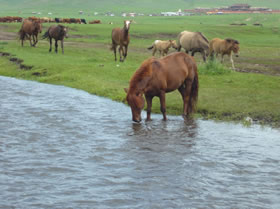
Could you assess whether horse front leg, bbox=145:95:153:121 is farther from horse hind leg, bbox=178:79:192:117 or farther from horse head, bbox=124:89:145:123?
horse hind leg, bbox=178:79:192:117

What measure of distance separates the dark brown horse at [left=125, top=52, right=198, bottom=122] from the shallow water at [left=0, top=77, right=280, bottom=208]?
22.3 inches

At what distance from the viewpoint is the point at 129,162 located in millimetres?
9031

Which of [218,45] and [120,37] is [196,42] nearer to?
[218,45]

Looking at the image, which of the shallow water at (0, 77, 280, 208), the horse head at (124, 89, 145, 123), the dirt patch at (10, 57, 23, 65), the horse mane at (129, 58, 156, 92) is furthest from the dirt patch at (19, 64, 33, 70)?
the horse head at (124, 89, 145, 123)

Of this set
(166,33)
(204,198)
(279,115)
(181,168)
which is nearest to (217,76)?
(279,115)

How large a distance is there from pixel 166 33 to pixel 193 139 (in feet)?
150

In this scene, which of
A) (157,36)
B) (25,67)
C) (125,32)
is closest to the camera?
(25,67)

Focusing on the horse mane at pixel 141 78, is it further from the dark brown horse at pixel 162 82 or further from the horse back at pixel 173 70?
the horse back at pixel 173 70

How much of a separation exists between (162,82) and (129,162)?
363 cm

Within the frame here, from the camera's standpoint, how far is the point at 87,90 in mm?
17734

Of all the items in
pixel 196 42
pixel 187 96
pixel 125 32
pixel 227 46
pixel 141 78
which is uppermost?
pixel 125 32

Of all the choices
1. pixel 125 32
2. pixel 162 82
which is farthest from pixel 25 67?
pixel 162 82

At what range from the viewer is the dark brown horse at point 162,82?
38.7ft

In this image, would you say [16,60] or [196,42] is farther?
[16,60]
